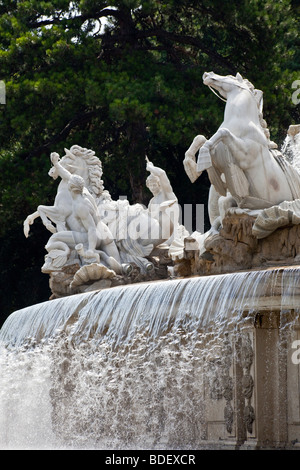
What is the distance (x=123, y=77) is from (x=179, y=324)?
10.5m

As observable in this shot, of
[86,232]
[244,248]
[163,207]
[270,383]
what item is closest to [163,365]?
[270,383]

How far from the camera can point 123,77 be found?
20562mm

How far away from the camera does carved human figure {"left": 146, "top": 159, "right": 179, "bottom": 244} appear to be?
14.6 m

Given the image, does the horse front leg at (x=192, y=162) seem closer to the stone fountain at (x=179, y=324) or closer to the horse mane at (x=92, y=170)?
the stone fountain at (x=179, y=324)

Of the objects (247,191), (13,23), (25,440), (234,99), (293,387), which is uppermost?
(13,23)

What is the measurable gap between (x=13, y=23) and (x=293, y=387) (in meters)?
12.3

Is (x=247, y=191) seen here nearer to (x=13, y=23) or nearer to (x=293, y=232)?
(x=293, y=232)

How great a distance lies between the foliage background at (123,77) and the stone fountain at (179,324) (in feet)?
18.3

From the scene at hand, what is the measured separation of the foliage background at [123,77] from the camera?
20234 millimetres

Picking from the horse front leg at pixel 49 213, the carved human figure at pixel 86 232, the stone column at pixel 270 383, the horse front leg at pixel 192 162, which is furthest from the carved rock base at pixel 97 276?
the stone column at pixel 270 383

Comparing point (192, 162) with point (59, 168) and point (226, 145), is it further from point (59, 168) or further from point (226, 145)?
point (59, 168)
